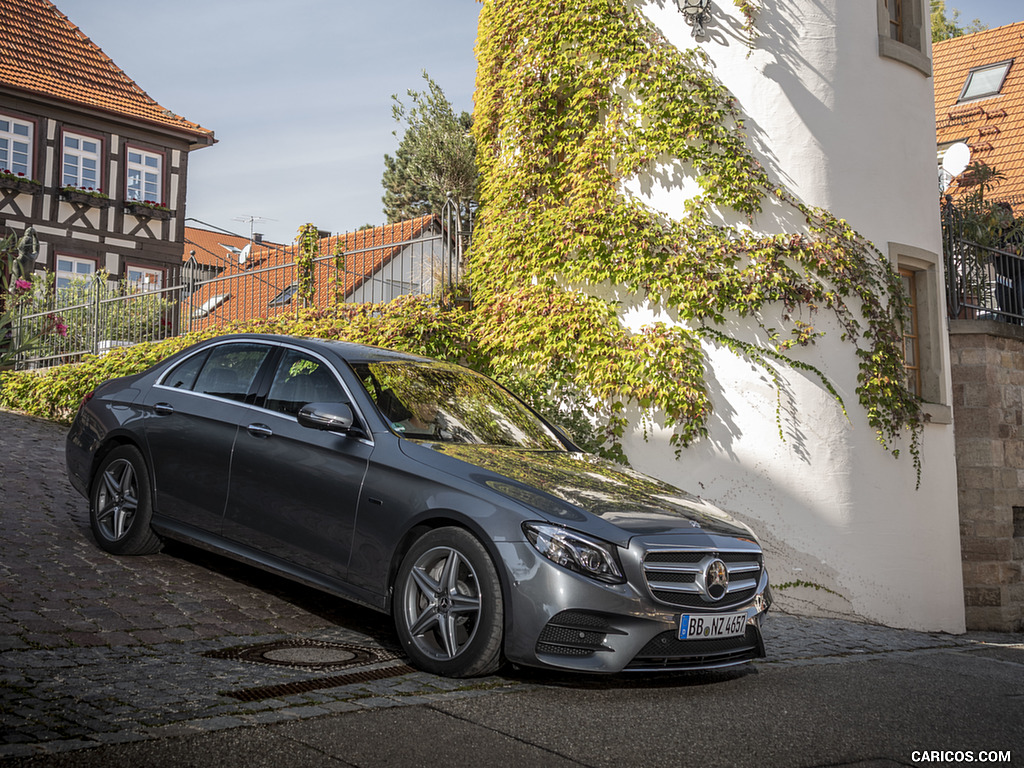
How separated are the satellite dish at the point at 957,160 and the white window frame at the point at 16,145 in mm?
21365

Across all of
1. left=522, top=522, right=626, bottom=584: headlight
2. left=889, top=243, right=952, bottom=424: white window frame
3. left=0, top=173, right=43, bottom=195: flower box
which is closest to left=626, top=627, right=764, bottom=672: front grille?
left=522, top=522, right=626, bottom=584: headlight

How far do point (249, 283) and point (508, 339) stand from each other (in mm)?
5189

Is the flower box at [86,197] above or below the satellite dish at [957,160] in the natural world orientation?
above

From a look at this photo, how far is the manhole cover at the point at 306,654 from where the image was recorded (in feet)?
16.4

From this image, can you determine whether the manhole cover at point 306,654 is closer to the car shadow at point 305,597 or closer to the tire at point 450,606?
the car shadow at point 305,597

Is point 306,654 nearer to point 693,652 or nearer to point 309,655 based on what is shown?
point 309,655

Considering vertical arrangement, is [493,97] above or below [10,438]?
above

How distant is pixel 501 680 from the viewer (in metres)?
4.90

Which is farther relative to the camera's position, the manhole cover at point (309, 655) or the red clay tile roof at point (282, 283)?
the red clay tile roof at point (282, 283)

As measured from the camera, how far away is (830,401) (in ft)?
33.1

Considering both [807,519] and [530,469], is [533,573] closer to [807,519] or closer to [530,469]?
[530,469]

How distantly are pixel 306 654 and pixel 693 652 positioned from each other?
2.00 metres

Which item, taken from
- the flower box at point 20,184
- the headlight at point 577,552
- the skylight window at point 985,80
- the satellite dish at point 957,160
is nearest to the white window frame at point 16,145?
the flower box at point 20,184

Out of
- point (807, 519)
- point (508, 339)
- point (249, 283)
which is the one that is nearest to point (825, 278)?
point (807, 519)
